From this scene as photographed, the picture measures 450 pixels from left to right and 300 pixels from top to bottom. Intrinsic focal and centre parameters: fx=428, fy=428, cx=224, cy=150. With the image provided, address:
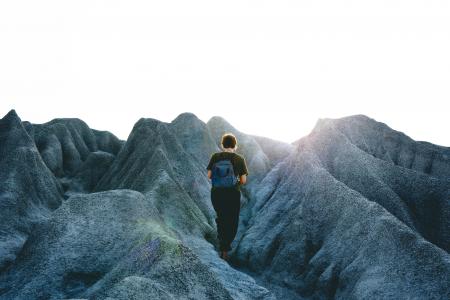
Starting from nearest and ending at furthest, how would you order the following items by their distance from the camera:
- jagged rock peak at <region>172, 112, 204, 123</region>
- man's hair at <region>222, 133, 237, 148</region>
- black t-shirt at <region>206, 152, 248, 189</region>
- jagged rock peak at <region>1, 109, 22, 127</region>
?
1. black t-shirt at <region>206, 152, 248, 189</region>
2. man's hair at <region>222, 133, 237, 148</region>
3. jagged rock peak at <region>1, 109, 22, 127</region>
4. jagged rock peak at <region>172, 112, 204, 123</region>

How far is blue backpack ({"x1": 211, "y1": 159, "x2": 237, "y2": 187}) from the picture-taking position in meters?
12.0

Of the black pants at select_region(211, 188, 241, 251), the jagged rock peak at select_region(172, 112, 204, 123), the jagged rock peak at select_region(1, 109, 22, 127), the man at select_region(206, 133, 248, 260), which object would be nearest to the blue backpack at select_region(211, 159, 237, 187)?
the man at select_region(206, 133, 248, 260)

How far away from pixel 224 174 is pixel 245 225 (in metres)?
22.0

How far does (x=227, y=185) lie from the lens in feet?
39.5

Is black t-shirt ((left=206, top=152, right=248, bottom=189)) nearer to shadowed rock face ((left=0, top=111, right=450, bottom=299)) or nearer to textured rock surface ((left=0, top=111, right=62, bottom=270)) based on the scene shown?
shadowed rock face ((left=0, top=111, right=450, bottom=299))

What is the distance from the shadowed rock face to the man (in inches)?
102

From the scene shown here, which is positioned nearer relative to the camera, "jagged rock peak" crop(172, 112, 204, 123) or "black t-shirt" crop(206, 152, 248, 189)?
"black t-shirt" crop(206, 152, 248, 189)

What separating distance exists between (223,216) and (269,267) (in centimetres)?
1441

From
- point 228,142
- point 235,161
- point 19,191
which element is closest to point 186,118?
point 19,191

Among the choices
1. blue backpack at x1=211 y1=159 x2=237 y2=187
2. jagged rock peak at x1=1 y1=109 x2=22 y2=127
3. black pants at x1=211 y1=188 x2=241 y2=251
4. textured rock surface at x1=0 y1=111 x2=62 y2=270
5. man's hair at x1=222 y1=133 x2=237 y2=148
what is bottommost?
textured rock surface at x1=0 y1=111 x2=62 y2=270

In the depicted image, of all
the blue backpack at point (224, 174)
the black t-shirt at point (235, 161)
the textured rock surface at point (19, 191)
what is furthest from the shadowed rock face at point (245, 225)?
the black t-shirt at point (235, 161)

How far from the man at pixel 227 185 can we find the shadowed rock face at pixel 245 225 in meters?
2.60

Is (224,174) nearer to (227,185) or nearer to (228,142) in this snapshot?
(227,185)

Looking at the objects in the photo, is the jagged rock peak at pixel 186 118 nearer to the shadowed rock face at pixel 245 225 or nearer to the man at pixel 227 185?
the shadowed rock face at pixel 245 225
